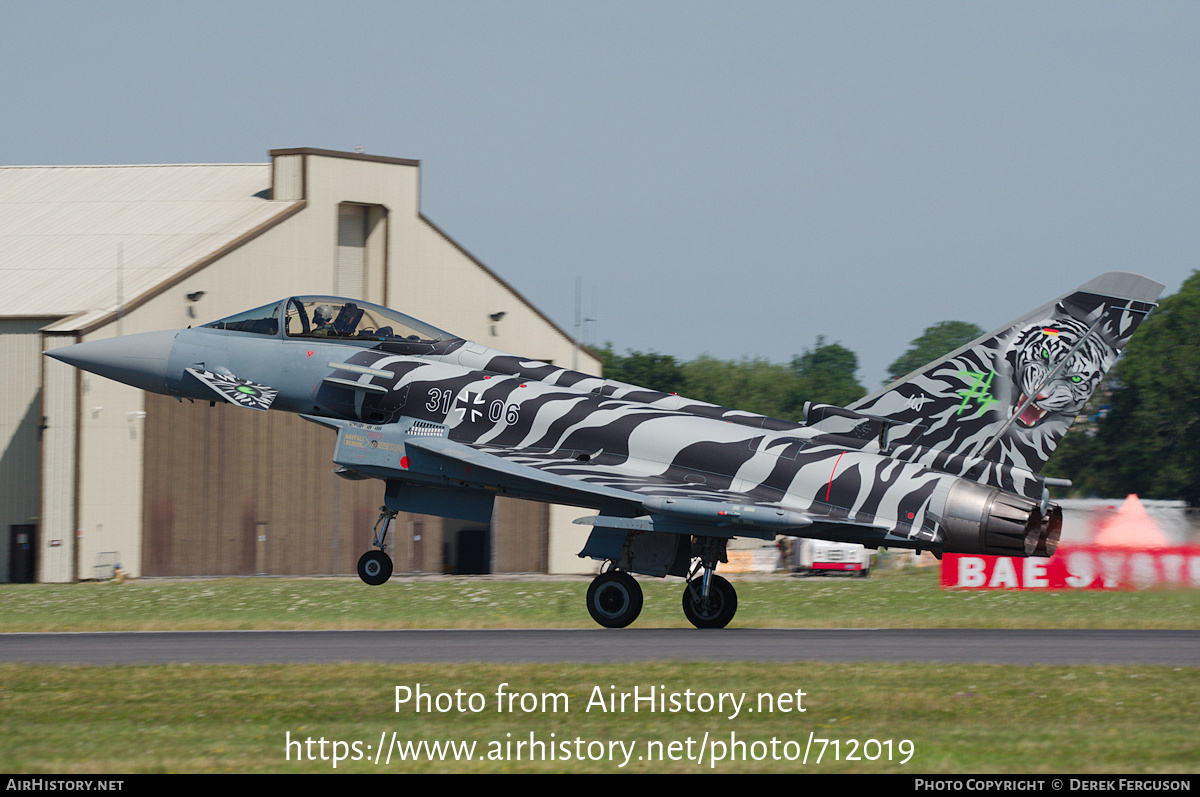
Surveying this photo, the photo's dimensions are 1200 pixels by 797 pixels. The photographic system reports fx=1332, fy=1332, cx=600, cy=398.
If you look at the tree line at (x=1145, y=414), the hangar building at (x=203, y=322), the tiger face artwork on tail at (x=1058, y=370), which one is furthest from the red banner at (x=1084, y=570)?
the tree line at (x=1145, y=414)

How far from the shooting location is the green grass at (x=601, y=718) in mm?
10281

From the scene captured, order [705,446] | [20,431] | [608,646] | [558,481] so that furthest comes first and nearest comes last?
[20,431] → [705,446] → [558,481] → [608,646]

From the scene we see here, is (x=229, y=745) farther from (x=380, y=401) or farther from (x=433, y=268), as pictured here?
(x=433, y=268)

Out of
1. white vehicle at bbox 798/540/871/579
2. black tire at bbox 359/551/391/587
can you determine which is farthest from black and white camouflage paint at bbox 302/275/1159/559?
white vehicle at bbox 798/540/871/579

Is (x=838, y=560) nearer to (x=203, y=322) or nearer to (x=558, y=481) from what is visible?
(x=203, y=322)

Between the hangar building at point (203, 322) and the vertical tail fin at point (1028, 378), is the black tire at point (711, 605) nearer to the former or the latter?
the vertical tail fin at point (1028, 378)

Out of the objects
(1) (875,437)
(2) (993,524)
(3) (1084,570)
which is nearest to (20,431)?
(1) (875,437)

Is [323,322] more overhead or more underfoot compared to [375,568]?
more overhead

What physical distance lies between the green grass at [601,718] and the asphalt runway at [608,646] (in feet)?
2.90

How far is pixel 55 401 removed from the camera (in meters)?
38.1

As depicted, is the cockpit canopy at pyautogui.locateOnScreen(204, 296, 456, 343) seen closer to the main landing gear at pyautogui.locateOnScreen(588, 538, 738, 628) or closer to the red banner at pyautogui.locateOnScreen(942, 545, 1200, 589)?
the main landing gear at pyautogui.locateOnScreen(588, 538, 738, 628)

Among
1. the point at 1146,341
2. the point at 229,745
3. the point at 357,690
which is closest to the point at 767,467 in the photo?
the point at 357,690

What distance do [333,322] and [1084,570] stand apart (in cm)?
1588

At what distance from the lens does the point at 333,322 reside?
21547 millimetres
